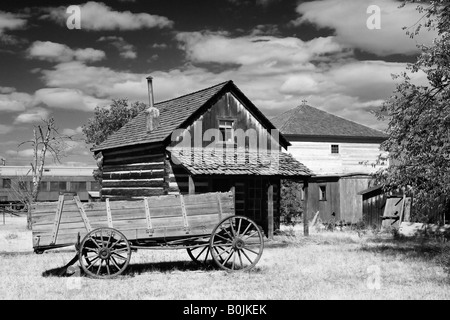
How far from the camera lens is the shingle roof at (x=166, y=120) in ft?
66.8

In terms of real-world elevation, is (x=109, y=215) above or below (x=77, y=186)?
below

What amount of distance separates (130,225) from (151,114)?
12.9 metres

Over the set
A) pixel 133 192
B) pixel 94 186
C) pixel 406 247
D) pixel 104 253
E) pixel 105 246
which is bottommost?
pixel 406 247

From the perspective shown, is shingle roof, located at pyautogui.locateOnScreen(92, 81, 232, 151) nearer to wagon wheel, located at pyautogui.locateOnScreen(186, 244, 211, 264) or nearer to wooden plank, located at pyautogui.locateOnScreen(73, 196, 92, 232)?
wagon wheel, located at pyautogui.locateOnScreen(186, 244, 211, 264)

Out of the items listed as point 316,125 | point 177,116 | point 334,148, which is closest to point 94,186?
point 316,125

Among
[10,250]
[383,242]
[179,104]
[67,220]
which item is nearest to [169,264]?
[67,220]

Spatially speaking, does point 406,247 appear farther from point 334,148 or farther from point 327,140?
point 334,148

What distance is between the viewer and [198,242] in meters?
11.4

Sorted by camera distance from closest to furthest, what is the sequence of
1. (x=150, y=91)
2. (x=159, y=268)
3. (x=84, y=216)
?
(x=84, y=216), (x=159, y=268), (x=150, y=91)

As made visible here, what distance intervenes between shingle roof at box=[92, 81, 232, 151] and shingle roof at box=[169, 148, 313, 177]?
4.02 feet

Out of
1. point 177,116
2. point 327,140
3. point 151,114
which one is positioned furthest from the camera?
point 327,140

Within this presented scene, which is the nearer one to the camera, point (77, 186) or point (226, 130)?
point (226, 130)

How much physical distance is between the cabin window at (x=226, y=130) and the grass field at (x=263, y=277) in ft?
19.9

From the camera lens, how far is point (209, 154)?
20281 mm
